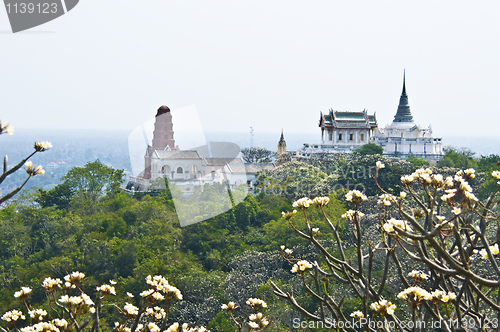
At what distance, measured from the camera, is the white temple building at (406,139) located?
45.4m

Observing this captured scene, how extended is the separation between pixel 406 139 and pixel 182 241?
27.1 m

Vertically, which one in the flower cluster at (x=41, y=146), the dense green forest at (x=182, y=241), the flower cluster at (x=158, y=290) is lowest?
the dense green forest at (x=182, y=241)

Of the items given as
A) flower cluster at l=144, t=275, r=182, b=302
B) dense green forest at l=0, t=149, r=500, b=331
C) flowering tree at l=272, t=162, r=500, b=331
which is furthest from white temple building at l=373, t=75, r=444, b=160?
flower cluster at l=144, t=275, r=182, b=302

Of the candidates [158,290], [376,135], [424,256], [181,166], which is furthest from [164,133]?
[424,256]

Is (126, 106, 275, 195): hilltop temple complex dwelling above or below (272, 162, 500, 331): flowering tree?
below

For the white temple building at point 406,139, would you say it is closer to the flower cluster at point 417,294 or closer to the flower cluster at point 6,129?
the flower cluster at point 417,294

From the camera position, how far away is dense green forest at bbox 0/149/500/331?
1933 centimetres

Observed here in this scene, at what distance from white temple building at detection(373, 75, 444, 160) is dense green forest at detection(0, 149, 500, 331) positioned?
7.39m

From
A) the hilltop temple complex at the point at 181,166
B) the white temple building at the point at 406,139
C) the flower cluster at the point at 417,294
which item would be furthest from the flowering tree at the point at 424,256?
the white temple building at the point at 406,139

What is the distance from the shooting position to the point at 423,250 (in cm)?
497

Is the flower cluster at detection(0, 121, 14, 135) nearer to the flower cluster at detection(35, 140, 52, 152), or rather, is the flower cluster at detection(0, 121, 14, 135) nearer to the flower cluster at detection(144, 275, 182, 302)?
the flower cluster at detection(35, 140, 52, 152)

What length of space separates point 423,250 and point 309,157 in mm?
39702

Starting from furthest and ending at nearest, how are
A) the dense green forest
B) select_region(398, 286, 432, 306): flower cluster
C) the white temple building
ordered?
the white temple building < the dense green forest < select_region(398, 286, 432, 306): flower cluster

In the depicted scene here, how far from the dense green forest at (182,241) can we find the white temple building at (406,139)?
7.39 metres
